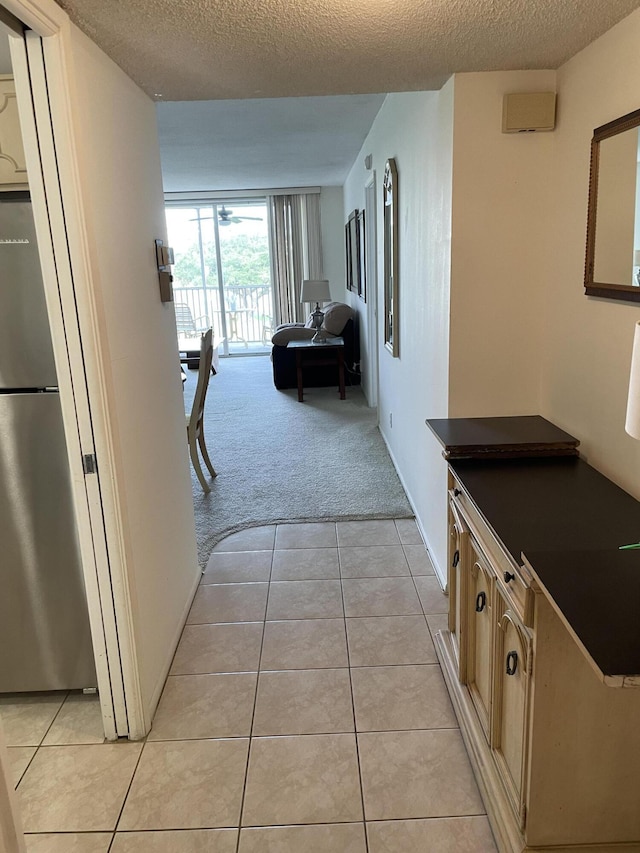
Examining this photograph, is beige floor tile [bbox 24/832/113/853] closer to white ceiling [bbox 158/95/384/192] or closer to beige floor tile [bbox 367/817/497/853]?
beige floor tile [bbox 367/817/497/853]

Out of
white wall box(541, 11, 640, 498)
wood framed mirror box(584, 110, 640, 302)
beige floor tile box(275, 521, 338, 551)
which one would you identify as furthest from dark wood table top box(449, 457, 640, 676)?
beige floor tile box(275, 521, 338, 551)

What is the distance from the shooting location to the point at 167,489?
8.22 ft

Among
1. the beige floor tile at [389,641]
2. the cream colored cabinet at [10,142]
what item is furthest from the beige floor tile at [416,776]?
the cream colored cabinet at [10,142]

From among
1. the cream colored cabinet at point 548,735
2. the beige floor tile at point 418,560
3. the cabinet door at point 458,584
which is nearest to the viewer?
the cream colored cabinet at point 548,735

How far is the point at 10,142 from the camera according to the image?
189 centimetres

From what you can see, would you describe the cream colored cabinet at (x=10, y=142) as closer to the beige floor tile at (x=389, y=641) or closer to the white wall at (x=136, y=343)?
the white wall at (x=136, y=343)

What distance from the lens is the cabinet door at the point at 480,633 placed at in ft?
5.78

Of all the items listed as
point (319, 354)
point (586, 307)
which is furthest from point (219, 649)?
point (319, 354)

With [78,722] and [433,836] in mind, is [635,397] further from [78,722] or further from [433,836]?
[78,722]

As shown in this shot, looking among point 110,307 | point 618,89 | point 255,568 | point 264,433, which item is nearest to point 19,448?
point 110,307

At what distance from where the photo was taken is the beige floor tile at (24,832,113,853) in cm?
166

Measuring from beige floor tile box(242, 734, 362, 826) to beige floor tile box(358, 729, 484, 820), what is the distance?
0.15ft

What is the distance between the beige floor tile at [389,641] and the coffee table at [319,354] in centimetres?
420

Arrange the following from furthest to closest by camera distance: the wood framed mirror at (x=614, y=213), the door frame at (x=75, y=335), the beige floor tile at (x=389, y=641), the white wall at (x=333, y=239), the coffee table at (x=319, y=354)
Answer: the white wall at (x=333, y=239) → the coffee table at (x=319, y=354) → the beige floor tile at (x=389, y=641) → the wood framed mirror at (x=614, y=213) → the door frame at (x=75, y=335)
